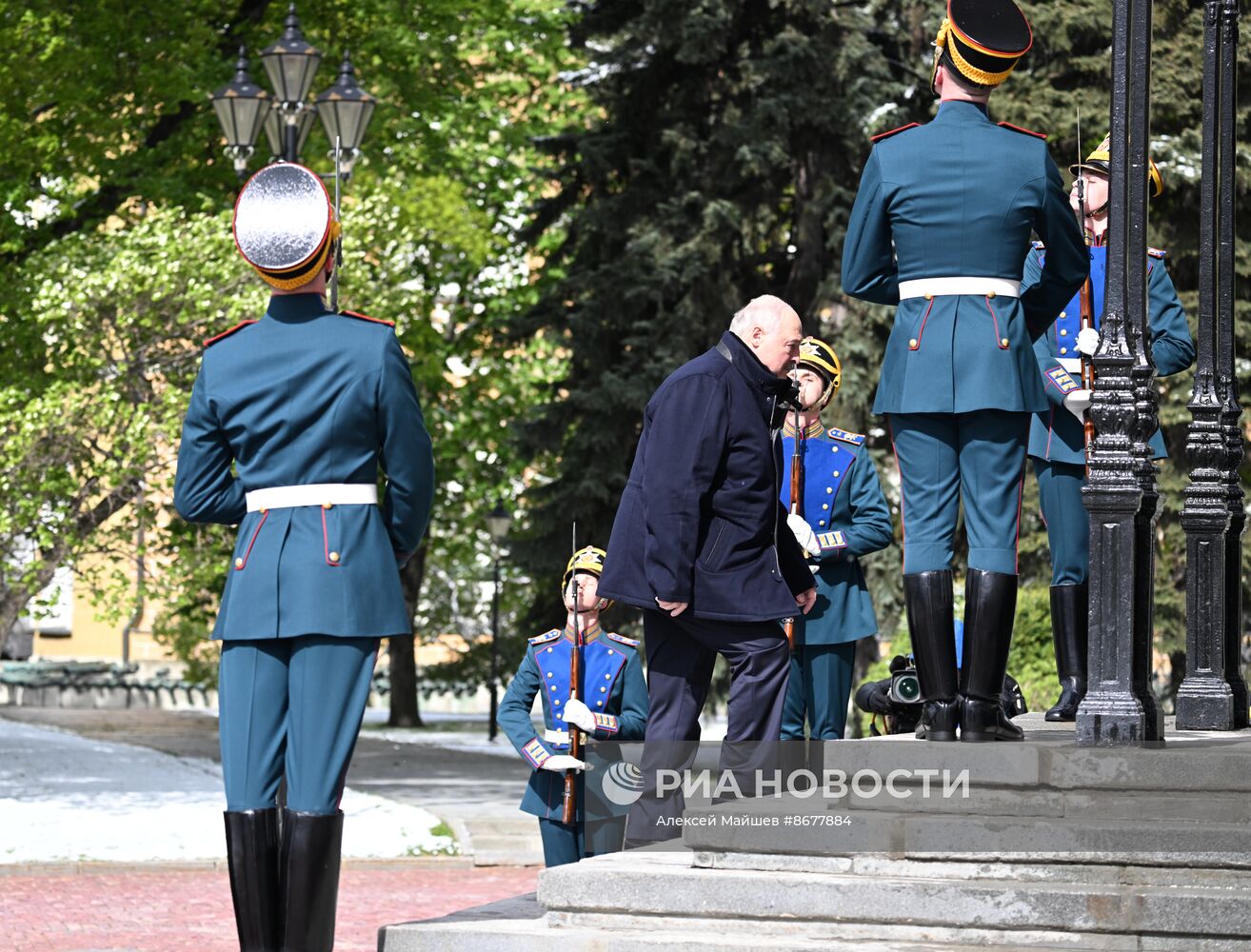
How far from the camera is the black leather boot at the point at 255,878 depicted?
6.81 meters

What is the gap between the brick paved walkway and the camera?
12266mm

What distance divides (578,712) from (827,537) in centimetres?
134

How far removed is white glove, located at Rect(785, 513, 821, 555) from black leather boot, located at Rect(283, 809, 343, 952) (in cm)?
287

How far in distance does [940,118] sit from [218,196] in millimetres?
15612

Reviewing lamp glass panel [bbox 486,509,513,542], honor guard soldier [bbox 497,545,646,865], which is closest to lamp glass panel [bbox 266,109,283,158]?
honor guard soldier [bbox 497,545,646,865]

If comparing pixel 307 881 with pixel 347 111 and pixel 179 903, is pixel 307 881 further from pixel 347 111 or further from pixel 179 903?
pixel 347 111

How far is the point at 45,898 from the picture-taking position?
14.3 m

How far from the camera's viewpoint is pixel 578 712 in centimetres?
866

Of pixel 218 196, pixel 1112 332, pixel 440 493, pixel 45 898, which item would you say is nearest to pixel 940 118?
pixel 1112 332

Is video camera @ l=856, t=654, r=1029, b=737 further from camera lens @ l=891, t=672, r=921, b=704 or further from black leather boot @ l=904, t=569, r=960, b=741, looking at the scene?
black leather boot @ l=904, t=569, r=960, b=741

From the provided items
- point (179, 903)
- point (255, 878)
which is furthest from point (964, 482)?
Result: point (179, 903)

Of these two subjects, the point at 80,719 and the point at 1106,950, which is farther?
the point at 80,719

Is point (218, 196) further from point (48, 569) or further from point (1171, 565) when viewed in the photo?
point (1171, 565)

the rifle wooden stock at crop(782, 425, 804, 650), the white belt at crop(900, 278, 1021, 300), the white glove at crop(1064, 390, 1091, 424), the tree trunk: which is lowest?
the tree trunk
